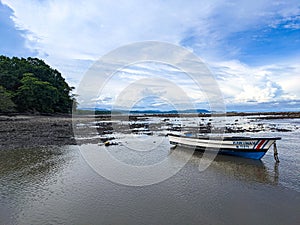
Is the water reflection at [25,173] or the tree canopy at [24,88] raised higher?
the tree canopy at [24,88]

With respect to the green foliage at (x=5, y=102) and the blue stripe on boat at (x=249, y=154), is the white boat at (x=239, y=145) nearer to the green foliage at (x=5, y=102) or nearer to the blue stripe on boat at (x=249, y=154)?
→ the blue stripe on boat at (x=249, y=154)

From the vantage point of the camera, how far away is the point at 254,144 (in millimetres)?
13906

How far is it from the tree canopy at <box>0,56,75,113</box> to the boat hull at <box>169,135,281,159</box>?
40883 millimetres

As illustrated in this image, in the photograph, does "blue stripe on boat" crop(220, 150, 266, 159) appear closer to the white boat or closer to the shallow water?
the white boat

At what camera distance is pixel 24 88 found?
159 ft

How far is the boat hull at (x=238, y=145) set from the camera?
13758 millimetres

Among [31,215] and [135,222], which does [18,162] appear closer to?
[31,215]

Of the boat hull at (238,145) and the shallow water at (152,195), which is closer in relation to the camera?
the shallow water at (152,195)

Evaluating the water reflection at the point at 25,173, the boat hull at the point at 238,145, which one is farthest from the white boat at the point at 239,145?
the water reflection at the point at 25,173

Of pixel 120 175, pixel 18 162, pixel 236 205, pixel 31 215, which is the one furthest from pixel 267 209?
pixel 18 162

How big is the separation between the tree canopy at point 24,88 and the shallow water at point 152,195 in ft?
128

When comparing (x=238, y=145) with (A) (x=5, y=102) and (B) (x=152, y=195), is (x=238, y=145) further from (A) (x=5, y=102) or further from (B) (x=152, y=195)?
(A) (x=5, y=102)

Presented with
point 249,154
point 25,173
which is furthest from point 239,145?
point 25,173

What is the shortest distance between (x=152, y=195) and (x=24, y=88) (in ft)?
161
